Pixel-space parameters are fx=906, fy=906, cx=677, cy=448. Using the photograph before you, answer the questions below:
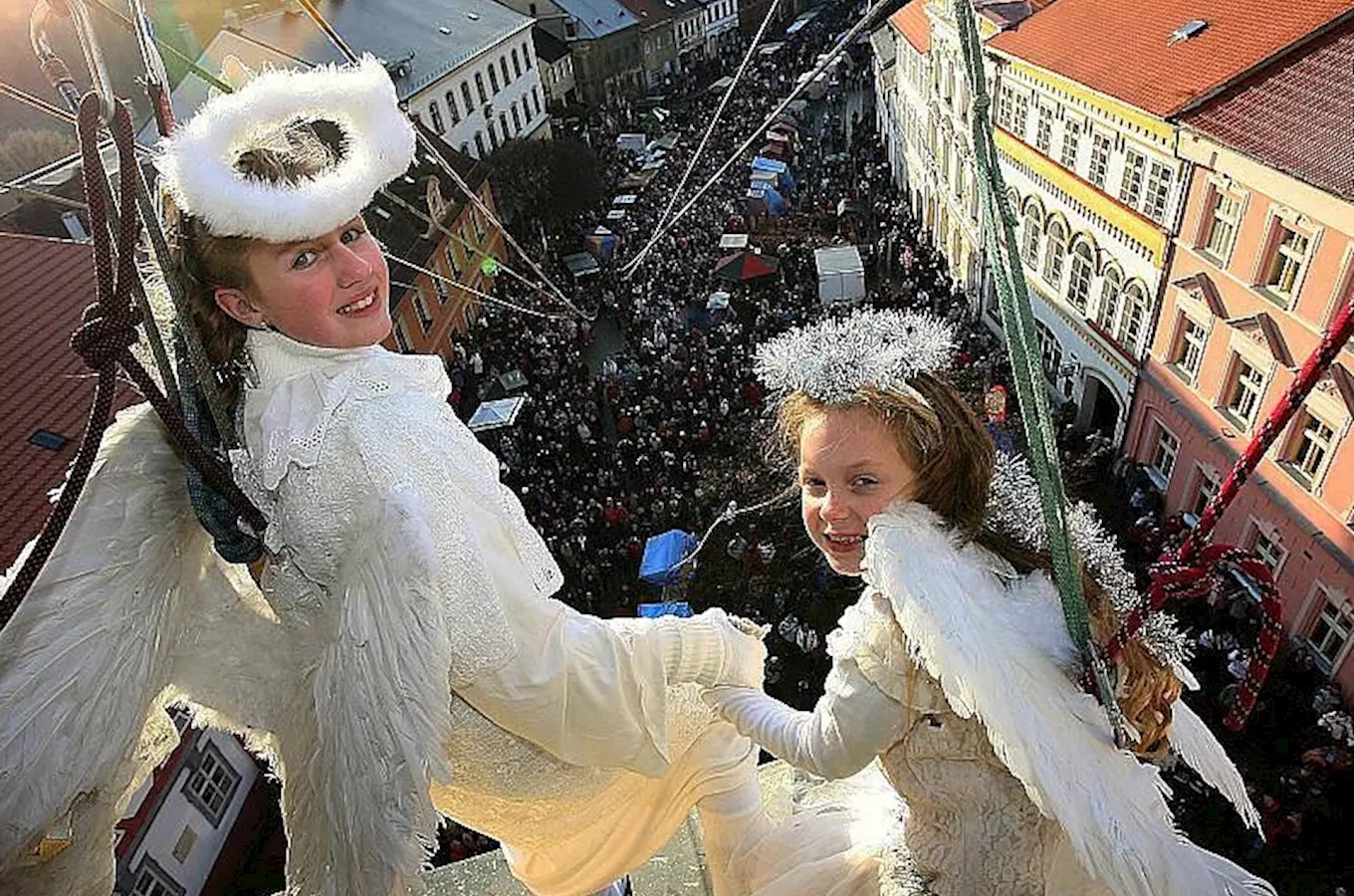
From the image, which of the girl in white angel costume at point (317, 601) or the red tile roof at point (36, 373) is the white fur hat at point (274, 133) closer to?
the girl in white angel costume at point (317, 601)

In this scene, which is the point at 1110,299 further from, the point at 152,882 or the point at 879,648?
the point at 152,882

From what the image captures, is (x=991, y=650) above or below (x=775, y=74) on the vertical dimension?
above

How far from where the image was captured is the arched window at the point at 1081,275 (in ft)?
45.3

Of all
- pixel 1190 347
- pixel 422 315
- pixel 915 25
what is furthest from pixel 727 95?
pixel 915 25

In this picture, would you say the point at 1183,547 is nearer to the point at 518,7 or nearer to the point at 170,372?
the point at 170,372

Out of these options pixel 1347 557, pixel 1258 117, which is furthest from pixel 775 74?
pixel 1347 557

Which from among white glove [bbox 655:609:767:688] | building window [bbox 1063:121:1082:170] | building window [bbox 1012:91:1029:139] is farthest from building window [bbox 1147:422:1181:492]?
white glove [bbox 655:609:767:688]

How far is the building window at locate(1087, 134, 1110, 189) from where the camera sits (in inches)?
498

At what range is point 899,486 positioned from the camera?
2504mm

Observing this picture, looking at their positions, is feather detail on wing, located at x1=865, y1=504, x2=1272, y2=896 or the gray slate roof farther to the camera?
the gray slate roof

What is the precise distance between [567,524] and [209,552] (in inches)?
397

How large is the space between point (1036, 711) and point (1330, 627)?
10.3 m

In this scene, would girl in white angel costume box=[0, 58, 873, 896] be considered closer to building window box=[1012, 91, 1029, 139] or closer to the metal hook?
the metal hook

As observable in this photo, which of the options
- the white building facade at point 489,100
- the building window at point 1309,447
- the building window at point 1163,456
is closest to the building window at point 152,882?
the building window at point 1309,447
